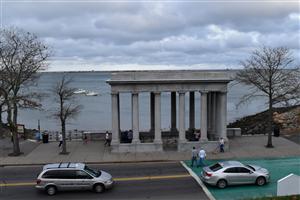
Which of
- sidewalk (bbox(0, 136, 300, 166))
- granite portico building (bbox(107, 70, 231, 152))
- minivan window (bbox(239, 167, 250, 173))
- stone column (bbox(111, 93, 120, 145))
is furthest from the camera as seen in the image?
stone column (bbox(111, 93, 120, 145))

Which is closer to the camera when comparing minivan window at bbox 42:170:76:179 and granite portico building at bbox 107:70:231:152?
minivan window at bbox 42:170:76:179

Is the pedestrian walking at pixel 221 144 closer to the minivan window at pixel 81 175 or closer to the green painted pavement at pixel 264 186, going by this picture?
the green painted pavement at pixel 264 186

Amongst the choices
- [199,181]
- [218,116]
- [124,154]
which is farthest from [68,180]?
[218,116]

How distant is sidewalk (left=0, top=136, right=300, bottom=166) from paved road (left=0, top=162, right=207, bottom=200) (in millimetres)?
1378

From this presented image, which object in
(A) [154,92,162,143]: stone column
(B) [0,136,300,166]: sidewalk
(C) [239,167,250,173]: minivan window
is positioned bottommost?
(B) [0,136,300,166]: sidewalk

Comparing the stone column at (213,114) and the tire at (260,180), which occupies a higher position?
the stone column at (213,114)

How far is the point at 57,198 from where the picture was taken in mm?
22891

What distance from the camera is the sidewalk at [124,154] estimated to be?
31.9 meters

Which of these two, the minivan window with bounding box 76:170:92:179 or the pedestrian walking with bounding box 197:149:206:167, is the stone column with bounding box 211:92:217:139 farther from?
the minivan window with bounding box 76:170:92:179

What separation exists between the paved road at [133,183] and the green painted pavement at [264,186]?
100 centimetres

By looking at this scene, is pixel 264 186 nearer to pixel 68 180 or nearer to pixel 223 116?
pixel 68 180

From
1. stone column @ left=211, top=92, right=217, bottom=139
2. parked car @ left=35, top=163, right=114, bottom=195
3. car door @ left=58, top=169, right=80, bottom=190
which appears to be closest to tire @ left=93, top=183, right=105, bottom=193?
parked car @ left=35, top=163, right=114, bottom=195

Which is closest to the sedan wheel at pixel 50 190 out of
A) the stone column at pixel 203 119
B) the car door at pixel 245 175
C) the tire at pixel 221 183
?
the tire at pixel 221 183

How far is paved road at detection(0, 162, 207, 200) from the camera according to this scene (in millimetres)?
23109
